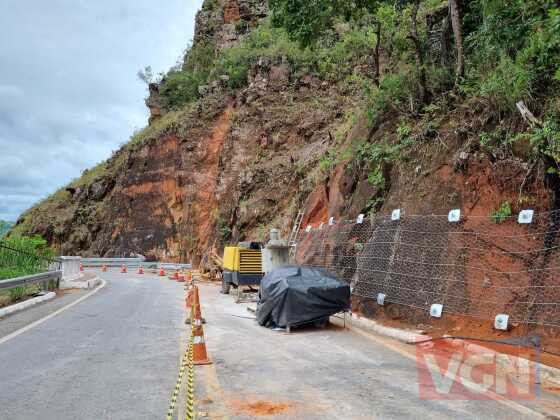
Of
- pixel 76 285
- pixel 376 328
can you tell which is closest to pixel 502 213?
pixel 376 328

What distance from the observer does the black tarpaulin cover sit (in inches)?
397

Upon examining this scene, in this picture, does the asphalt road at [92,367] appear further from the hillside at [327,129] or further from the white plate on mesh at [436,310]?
the hillside at [327,129]

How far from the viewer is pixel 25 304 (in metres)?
13.6

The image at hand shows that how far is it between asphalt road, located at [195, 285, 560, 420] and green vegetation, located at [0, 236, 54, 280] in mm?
9869

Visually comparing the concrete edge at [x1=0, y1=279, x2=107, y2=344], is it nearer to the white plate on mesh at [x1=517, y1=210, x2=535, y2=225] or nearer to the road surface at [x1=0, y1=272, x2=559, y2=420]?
the road surface at [x1=0, y1=272, x2=559, y2=420]

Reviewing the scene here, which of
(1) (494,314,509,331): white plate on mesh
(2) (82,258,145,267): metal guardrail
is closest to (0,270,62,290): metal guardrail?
(1) (494,314,509,331): white plate on mesh

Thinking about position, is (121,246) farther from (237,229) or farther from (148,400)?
(148,400)

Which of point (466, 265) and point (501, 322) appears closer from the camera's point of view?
point (501, 322)

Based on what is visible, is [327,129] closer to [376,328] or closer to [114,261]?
[376,328]

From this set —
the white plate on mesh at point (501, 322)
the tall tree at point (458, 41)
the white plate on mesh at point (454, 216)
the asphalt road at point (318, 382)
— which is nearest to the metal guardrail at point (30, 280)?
the asphalt road at point (318, 382)

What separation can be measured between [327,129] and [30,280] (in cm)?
1838

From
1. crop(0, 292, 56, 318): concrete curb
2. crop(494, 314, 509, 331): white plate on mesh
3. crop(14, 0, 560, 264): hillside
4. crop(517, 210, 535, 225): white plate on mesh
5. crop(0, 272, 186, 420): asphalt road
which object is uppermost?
crop(14, 0, 560, 264): hillside

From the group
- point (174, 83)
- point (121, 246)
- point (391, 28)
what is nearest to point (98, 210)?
point (121, 246)

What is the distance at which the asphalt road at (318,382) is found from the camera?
490 cm
